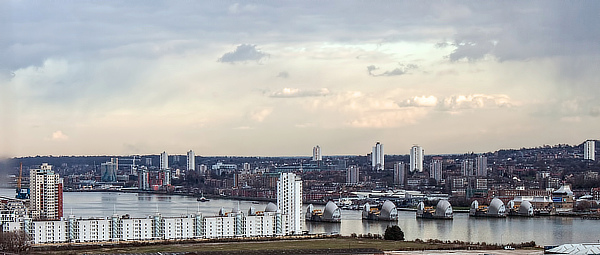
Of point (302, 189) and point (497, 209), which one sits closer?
point (497, 209)

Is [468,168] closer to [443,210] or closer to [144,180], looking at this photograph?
[144,180]

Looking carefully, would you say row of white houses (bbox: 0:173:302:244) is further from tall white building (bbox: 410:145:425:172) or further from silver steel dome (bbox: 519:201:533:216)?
tall white building (bbox: 410:145:425:172)

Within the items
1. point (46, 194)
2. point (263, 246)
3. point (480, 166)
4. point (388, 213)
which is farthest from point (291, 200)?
point (480, 166)

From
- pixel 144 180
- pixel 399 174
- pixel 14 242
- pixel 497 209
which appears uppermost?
pixel 14 242

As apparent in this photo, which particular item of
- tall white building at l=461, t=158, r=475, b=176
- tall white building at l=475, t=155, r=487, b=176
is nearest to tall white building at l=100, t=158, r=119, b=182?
tall white building at l=461, t=158, r=475, b=176

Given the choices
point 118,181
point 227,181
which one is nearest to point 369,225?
point 227,181

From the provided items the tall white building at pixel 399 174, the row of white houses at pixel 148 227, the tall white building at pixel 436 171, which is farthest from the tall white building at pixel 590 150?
the row of white houses at pixel 148 227

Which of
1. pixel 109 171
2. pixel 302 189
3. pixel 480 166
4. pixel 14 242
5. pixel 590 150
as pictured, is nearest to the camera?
pixel 14 242
